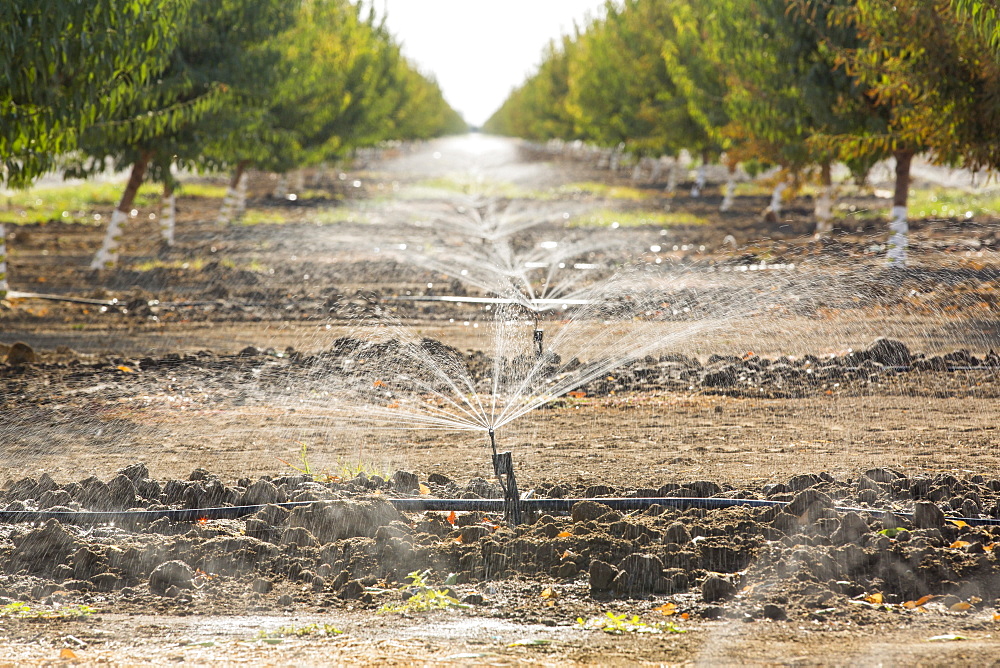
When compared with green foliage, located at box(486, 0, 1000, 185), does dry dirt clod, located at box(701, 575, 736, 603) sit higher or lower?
lower

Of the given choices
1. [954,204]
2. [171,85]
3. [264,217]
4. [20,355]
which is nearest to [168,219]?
[264,217]

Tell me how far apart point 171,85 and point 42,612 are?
10274 mm

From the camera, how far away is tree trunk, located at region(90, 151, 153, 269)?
16.4 m

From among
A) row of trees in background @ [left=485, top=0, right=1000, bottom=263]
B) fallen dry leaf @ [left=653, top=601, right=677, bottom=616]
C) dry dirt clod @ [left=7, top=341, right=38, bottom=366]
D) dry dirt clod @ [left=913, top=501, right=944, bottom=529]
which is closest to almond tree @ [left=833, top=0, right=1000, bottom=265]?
row of trees in background @ [left=485, top=0, right=1000, bottom=263]

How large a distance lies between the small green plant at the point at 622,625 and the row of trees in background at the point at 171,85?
609 cm

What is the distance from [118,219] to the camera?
1675 centimetres

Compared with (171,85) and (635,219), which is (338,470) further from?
(635,219)

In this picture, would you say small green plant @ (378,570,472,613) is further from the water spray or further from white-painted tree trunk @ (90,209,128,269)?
white-painted tree trunk @ (90,209,128,269)

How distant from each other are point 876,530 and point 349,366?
224 inches

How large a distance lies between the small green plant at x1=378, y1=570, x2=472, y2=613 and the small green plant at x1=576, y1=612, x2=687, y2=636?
0.55 meters

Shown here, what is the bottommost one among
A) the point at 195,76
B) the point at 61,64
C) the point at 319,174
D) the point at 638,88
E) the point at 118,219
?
the point at 118,219

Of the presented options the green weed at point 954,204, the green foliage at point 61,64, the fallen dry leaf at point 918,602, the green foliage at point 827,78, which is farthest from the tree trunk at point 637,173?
the fallen dry leaf at point 918,602

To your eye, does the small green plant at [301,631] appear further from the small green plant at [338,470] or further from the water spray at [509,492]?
the small green plant at [338,470]

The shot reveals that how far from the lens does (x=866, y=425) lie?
7289 mm
